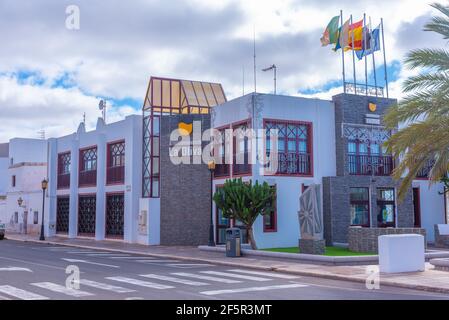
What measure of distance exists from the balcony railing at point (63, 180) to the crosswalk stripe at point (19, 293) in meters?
27.5

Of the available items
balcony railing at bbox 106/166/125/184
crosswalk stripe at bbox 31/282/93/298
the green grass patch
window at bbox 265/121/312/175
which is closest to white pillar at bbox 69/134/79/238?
balcony railing at bbox 106/166/125/184

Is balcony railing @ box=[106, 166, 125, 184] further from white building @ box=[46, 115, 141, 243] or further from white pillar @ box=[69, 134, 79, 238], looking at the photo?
white pillar @ box=[69, 134, 79, 238]

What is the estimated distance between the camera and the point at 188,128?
31.6 m

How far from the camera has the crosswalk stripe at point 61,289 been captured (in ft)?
41.1

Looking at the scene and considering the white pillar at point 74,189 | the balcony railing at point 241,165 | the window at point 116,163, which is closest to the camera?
the balcony railing at point 241,165

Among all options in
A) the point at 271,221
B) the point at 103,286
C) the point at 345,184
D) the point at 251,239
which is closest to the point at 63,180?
the point at 271,221

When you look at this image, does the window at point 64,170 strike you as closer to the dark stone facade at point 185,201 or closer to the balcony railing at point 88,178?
the balcony railing at point 88,178

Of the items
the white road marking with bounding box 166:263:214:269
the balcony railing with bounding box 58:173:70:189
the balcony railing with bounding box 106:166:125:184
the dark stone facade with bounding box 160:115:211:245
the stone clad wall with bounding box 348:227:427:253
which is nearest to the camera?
the white road marking with bounding box 166:263:214:269

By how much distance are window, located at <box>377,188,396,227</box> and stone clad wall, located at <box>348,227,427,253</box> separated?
17.4 feet

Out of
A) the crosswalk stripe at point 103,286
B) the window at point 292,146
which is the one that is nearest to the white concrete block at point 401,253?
the crosswalk stripe at point 103,286

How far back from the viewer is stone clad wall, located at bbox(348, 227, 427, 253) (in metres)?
23.2
